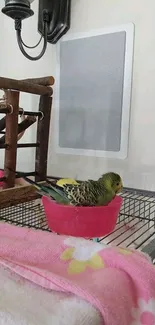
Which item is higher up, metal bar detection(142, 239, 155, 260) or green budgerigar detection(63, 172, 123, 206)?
green budgerigar detection(63, 172, 123, 206)

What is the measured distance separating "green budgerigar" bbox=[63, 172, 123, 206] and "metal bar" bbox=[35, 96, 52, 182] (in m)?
0.26

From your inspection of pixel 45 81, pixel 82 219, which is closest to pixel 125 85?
pixel 45 81

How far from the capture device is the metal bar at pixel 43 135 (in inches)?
33.6

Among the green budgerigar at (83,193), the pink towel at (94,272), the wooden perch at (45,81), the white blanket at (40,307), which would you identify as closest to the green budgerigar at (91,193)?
the green budgerigar at (83,193)

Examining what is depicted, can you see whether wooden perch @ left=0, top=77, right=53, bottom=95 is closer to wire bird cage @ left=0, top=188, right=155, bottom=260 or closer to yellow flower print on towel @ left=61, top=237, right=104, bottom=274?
wire bird cage @ left=0, top=188, right=155, bottom=260

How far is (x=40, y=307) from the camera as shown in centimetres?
32

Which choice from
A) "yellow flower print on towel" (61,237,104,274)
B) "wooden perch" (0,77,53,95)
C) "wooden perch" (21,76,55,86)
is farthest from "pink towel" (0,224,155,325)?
"wooden perch" (21,76,55,86)

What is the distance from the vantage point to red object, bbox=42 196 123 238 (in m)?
0.55

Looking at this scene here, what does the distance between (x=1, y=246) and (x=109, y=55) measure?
64 cm

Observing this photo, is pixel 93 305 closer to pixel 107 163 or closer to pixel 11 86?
pixel 11 86

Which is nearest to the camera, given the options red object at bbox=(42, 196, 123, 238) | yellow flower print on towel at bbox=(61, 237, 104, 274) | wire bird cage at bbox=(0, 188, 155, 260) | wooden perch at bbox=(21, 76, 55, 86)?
yellow flower print on towel at bbox=(61, 237, 104, 274)

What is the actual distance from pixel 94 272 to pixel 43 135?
0.52 m

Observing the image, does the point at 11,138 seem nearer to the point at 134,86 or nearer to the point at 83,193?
the point at 83,193

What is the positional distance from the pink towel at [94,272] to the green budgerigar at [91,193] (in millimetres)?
112
